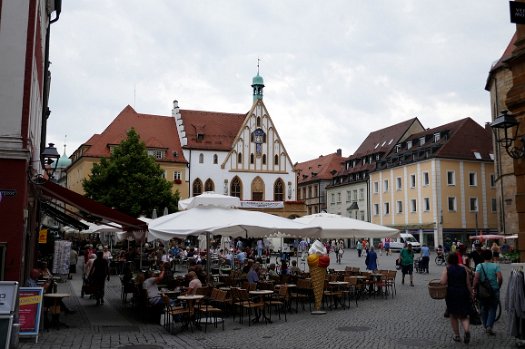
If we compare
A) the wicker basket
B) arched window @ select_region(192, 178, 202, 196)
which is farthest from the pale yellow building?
the wicker basket

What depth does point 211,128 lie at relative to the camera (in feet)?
233

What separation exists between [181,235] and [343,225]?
6.57 m

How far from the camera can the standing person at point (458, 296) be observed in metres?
10.4

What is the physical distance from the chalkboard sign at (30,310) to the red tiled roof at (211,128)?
5785 cm

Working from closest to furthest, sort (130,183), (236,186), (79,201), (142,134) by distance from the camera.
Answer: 1. (79,201)
2. (130,183)
3. (236,186)
4. (142,134)

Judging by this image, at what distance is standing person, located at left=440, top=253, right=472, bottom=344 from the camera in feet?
34.1

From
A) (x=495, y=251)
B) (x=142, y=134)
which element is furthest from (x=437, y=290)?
(x=142, y=134)

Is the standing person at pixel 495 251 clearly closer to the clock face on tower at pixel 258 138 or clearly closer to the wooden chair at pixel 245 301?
the wooden chair at pixel 245 301

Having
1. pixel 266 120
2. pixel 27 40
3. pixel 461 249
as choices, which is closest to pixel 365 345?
pixel 461 249

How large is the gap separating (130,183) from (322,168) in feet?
153

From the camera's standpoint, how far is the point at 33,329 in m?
10.6

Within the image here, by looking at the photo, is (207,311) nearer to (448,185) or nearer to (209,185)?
(448,185)

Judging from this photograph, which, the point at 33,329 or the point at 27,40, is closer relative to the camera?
the point at 33,329

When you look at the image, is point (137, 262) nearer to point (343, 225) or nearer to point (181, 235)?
point (343, 225)
